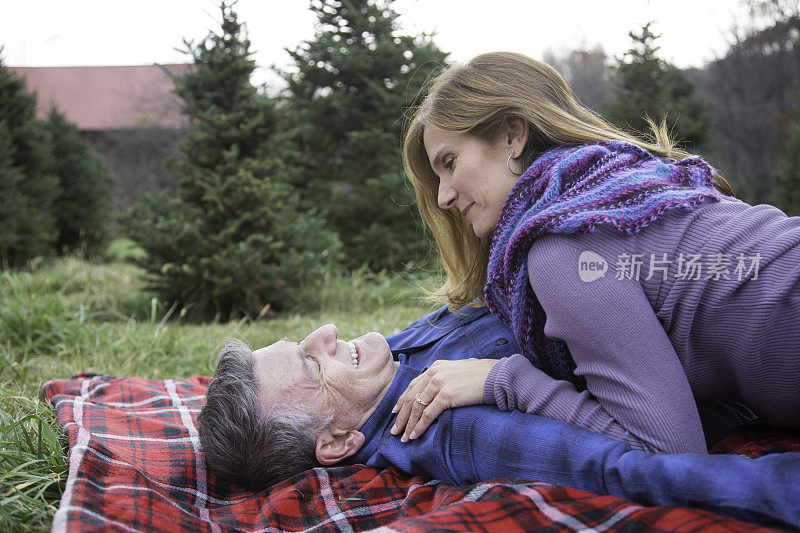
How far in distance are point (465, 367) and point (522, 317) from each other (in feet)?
0.88

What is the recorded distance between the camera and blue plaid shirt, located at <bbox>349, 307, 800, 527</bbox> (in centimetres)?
148

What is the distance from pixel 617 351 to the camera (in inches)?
66.8

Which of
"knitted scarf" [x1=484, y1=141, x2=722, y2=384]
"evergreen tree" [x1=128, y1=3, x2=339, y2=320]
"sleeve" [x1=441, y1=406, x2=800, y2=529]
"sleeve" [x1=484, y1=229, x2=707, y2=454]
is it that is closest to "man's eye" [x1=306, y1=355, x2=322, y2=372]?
"sleeve" [x1=441, y1=406, x2=800, y2=529]

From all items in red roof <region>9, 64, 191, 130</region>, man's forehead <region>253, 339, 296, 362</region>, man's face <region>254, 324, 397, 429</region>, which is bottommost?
man's face <region>254, 324, 397, 429</region>

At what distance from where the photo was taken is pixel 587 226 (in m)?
1.76

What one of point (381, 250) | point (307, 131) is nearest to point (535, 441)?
point (381, 250)

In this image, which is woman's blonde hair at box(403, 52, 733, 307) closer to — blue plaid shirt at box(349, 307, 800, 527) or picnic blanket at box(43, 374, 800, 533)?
blue plaid shirt at box(349, 307, 800, 527)

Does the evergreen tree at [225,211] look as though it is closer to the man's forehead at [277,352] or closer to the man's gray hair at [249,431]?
the man's forehead at [277,352]

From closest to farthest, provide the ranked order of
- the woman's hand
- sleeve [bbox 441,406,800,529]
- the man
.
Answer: sleeve [bbox 441,406,800,529] → the man → the woman's hand

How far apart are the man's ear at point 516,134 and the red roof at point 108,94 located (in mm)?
20104

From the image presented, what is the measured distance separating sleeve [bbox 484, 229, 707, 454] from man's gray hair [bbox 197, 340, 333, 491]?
3.22 ft

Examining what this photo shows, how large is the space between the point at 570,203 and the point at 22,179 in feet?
31.4

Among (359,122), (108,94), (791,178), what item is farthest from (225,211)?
(108,94)

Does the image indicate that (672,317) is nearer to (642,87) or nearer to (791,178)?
(642,87)
